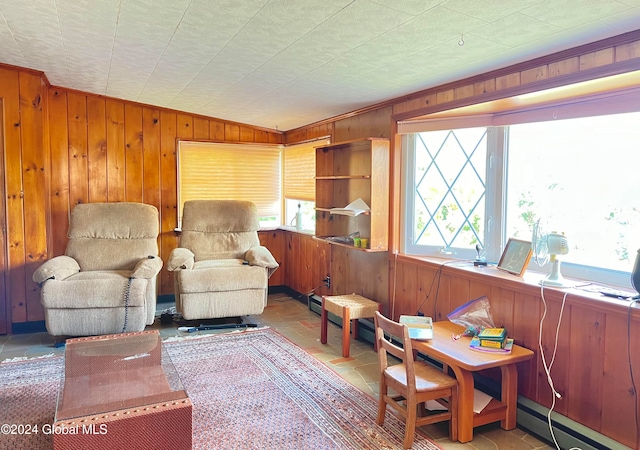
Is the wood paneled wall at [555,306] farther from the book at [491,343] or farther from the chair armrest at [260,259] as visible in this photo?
the chair armrest at [260,259]

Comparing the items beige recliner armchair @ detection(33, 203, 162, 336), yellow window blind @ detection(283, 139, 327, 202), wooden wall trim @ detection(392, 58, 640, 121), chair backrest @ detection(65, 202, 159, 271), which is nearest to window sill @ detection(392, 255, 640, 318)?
wooden wall trim @ detection(392, 58, 640, 121)

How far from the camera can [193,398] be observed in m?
2.63

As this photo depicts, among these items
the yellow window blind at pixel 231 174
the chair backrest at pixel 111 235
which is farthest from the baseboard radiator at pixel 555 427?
the yellow window blind at pixel 231 174

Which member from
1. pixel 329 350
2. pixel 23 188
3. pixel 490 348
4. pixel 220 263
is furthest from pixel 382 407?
pixel 23 188

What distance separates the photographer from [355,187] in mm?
3977

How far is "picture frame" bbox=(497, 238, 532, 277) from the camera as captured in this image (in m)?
2.55

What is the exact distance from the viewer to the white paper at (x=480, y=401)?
232cm

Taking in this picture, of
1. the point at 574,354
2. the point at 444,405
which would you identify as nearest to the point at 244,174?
the point at 444,405

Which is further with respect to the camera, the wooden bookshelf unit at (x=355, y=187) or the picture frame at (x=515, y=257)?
the wooden bookshelf unit at (x=355, y=187)

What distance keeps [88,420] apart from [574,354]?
217cm

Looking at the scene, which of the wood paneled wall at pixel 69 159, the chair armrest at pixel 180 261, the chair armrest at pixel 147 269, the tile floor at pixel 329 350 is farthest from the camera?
the chair armrest at pixel 180 261

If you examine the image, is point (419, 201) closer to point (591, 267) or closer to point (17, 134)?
point (591, 267)

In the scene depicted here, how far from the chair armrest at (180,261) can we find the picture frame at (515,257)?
8.36 ft

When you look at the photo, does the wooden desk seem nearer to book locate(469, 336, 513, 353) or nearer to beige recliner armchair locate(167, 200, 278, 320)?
book locate(469, 336, 513, 353)
